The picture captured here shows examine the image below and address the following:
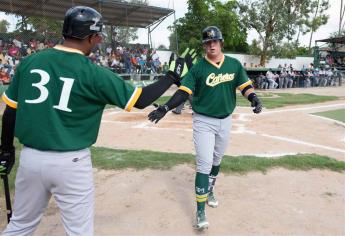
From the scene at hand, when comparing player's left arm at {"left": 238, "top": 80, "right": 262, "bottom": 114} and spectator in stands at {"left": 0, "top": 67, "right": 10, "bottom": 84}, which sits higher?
player's left arm at {"left": 238, "top": 80, "right": 262, "bottom": 114}

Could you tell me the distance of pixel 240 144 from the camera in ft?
24.7

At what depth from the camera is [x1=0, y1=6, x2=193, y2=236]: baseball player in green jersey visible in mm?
2250

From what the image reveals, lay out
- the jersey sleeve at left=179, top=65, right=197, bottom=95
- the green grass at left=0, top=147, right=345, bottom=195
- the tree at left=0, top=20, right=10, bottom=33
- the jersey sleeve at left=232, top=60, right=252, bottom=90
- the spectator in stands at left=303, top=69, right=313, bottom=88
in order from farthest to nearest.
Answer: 1. the spectator in stands at left=303, top=69, right=313, bottom=88
2. the tree at left=0, top=20, right=10, bottom=33
3. the green grass at left=0, top=147, right=345, bottom=195
4. the jersey sleeve at left=232, top=60, right=252, bottom=90
5. the jersey sleeve at left=179, top=65, right=197, bottom=95

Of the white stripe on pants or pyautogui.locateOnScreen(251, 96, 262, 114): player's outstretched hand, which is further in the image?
pyautogui.locateOnScreen(251, 96, 262, 114): player's outstretched hand

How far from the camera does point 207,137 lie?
12.7 ft

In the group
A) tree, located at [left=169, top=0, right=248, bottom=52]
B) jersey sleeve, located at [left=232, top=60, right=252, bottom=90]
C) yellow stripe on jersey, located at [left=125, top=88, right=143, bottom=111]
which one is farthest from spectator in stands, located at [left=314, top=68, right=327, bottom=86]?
yellow stripe on jersey, located at [left=125, top=88, right=143, bottom=111]

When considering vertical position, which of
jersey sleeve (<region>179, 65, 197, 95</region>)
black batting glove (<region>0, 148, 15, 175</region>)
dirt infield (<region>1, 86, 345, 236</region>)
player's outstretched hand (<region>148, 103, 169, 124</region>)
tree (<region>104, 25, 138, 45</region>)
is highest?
tree (<region>104, 25, 138, 45</region>)

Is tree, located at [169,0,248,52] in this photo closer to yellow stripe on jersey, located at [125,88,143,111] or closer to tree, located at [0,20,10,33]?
tree, located at [0,20,10,33]

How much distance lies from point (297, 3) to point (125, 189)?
1261 inches

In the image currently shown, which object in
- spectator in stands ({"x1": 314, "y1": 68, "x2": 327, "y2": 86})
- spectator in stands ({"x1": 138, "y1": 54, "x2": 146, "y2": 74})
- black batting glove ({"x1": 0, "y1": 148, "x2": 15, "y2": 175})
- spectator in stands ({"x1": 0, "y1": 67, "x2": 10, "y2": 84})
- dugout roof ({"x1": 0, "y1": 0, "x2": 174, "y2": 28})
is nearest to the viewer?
black batting glove ({"x1": 0, "y1": 148, "x2": 15, "y2": 175})

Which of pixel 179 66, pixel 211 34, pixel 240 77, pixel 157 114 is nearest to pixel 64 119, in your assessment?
pixel 179 66

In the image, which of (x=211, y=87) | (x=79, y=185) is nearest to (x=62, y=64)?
Result: (x=79, y=185)

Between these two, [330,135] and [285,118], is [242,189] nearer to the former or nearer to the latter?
[330,135]

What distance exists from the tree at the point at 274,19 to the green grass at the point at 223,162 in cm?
2629
